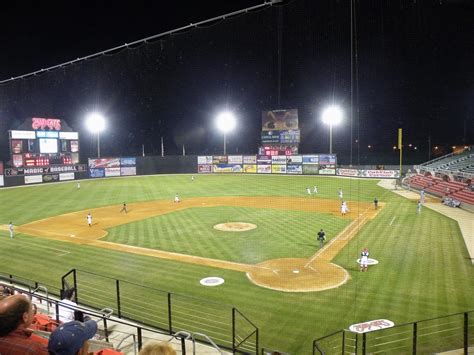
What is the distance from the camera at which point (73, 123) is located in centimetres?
6106

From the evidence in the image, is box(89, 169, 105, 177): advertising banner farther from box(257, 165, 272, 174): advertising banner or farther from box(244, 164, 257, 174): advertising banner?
box(257, 165, 272, 174): advertising banner

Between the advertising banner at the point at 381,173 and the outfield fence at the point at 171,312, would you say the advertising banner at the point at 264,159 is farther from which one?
the outfield fence at the point at 171,312

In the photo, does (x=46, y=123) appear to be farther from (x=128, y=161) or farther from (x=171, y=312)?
(x=171, y=312)

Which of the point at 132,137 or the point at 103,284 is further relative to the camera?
the point at 132,137

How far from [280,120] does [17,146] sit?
125 ft

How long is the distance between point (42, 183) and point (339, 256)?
46.5 metres

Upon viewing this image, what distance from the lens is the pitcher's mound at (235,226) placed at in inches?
952

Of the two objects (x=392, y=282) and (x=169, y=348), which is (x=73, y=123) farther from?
(x=169, y=348)

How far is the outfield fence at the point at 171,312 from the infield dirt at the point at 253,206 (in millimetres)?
2957

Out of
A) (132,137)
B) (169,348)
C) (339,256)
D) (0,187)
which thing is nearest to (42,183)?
(0,187)

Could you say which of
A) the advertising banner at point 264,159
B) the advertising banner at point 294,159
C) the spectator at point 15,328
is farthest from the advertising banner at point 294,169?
the spectator at point 15,328

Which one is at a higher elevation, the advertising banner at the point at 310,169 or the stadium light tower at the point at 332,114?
the stadium light tower at the point at 332,114

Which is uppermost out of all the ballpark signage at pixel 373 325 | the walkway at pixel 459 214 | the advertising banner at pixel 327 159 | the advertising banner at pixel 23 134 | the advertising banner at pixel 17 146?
the advertising banner at pixel 23 134

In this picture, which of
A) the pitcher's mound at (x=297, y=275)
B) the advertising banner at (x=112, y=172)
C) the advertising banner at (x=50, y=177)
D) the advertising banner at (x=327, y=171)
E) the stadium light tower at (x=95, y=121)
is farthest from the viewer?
the advertising banner at (x=112, y=172)
